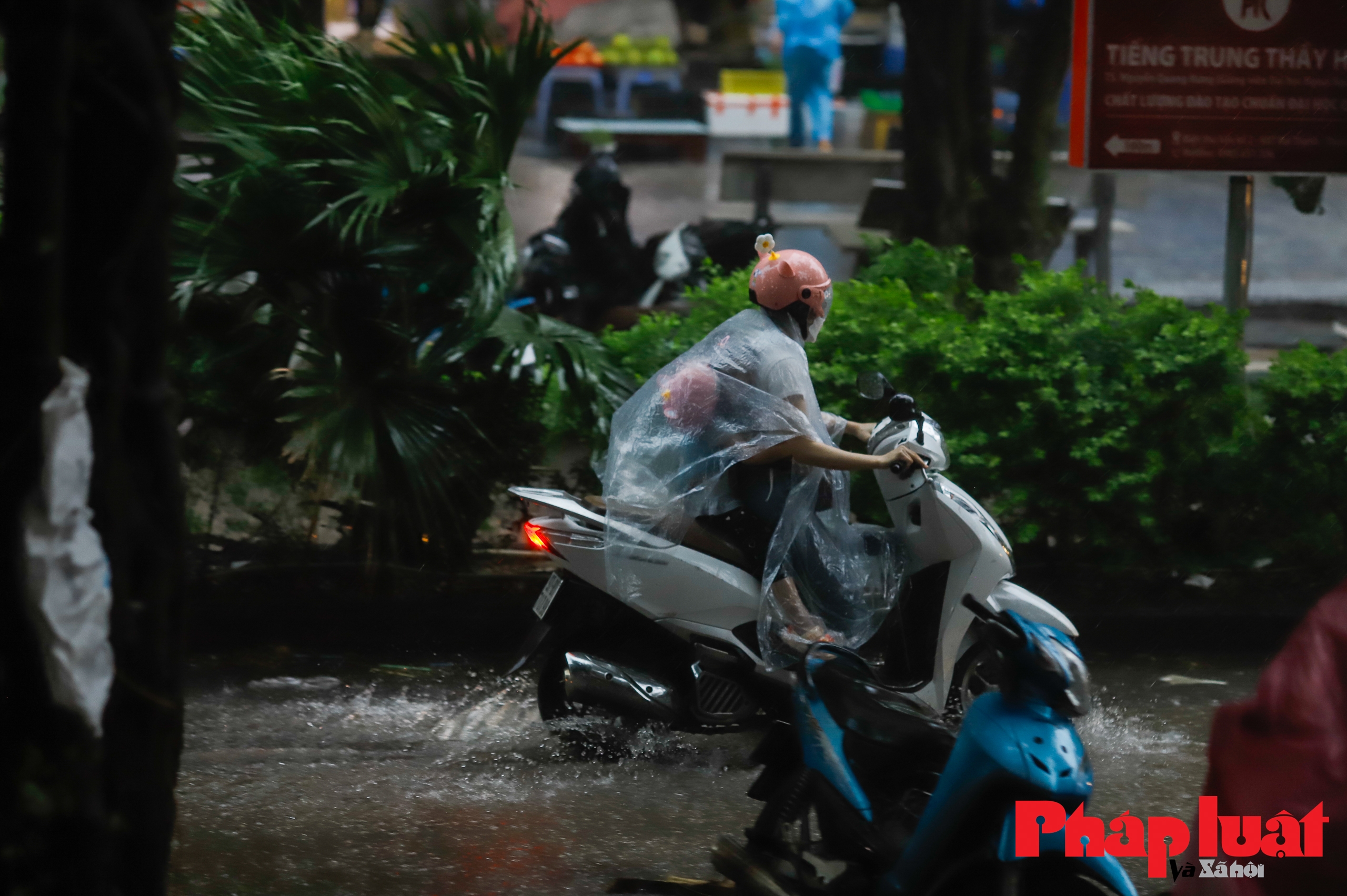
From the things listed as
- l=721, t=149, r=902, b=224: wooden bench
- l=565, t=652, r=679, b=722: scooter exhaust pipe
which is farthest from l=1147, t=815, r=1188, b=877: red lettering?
l=721, t=149, r=902, b=224: wooden bench

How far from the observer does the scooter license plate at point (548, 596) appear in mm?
4434

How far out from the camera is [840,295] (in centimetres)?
627

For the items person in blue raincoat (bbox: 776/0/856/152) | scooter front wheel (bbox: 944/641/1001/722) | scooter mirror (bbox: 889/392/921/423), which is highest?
person in blue raincoat (bbox: 776/0/856/152)

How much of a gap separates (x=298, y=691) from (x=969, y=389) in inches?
114

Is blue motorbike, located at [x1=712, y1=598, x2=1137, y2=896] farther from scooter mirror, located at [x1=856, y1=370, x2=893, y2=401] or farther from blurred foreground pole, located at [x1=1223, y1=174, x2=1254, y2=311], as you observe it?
blurred foreground pole, located at [x1=1223, y1=174, x2=1254, y2=311]

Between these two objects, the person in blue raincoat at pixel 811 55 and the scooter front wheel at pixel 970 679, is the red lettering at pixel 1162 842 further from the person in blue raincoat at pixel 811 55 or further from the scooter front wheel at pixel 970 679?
the person in blue raincoat at pixel 811 55

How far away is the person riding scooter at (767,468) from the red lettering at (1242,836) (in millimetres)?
2434

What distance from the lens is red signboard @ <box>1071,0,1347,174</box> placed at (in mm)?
6566

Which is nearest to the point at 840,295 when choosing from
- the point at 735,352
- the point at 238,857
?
the point at 735,352

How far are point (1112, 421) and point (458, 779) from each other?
117 inches

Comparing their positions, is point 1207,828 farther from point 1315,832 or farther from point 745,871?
point 745,871

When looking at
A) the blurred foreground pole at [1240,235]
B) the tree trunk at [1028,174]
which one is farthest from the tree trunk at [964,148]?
the blurred foreground pole at [1240,235]

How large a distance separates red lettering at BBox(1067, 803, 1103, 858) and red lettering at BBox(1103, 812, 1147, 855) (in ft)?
3.88

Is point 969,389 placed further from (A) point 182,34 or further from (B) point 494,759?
(A) point 182,34
